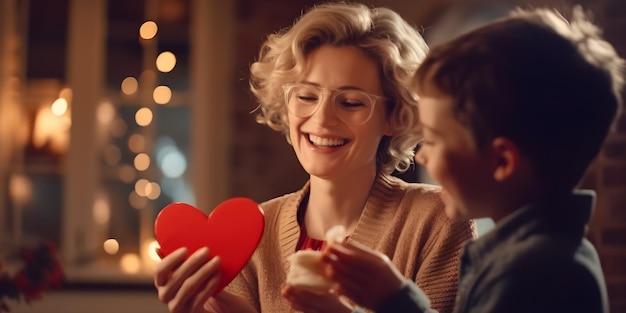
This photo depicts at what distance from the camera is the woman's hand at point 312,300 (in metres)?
1.01

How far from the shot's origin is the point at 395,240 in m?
1.31

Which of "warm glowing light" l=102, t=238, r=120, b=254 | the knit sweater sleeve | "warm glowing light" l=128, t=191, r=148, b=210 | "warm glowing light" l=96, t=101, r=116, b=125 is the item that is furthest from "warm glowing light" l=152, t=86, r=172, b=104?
the knit sweater sleeve

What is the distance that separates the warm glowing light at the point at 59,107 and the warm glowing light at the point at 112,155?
0.30 meters

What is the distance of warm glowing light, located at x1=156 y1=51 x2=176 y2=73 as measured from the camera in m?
4.11

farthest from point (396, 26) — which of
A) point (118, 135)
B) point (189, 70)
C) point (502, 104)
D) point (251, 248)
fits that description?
point (118, 135)

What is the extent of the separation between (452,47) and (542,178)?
0.58ft

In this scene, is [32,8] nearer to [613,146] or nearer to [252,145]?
[252,145]

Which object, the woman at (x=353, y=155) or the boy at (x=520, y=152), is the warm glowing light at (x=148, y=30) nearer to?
the woman at (x=353, y=155)

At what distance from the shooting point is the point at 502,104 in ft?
2.61

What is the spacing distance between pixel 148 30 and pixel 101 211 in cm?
101

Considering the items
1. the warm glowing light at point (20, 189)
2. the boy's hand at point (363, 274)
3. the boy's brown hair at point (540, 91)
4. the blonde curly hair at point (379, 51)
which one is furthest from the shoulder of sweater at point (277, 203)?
the warm glowing light at point (20, 189)

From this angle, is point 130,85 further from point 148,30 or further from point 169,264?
point 169,264

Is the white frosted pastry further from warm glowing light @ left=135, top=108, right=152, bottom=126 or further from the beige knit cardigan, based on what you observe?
warm glowing light @ left=135, top=108, right=152, bottom=126

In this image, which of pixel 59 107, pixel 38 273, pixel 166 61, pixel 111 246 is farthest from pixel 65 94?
pixel 38 273
